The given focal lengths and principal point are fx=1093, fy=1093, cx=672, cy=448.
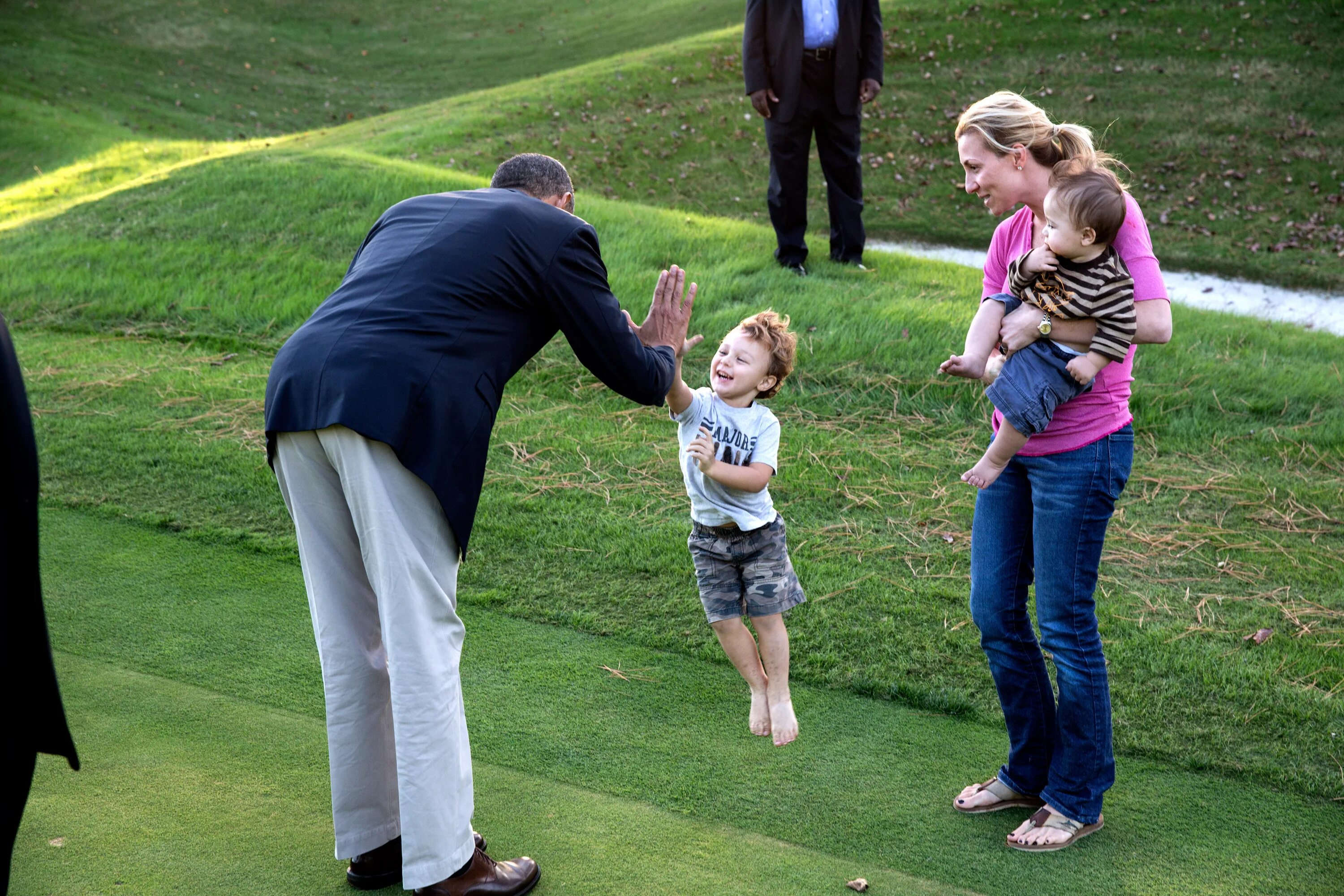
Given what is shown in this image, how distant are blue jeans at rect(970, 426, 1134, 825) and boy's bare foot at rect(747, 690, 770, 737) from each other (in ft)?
2.21

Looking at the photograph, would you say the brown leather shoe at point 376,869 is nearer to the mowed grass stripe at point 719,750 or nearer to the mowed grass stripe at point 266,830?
the mowed grass stripe at point 266,830

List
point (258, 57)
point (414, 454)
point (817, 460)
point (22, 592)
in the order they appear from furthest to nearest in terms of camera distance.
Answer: point (258, 57) < point (817, 460) < point (414, 454) < point (22, 592)

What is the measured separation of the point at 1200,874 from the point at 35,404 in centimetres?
653

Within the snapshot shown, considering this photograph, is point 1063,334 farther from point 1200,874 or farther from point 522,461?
point 522,461

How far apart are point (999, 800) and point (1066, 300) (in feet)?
4.92

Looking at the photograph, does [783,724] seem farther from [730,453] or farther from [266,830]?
[266,830]

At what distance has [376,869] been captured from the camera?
113 inches

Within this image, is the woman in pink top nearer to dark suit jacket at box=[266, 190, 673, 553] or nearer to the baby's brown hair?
the baby's brown hair

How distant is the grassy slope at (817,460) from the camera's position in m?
4.10

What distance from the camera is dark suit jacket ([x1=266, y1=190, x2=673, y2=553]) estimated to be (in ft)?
8.43

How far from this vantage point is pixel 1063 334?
2.82 m

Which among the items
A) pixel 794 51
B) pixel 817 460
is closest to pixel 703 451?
pixel 817 460

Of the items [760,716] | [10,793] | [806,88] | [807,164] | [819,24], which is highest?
[819,24]

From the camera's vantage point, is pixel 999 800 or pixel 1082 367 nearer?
pixel 1082 367
